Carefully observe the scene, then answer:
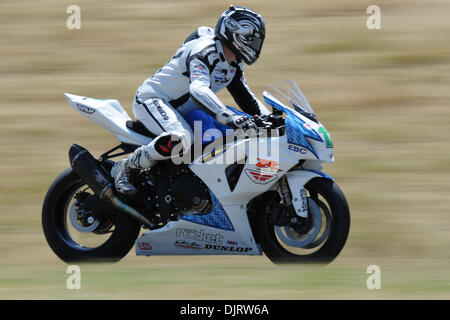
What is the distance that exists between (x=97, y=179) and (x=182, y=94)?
38.5 inches

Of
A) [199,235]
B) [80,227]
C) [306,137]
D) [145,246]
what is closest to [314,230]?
[306,137]

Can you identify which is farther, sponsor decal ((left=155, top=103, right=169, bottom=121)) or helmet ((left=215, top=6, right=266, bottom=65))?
sponsor decal ((left=155, top=103, right=169, bottom=121))

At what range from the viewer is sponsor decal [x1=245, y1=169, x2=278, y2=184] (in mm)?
6574

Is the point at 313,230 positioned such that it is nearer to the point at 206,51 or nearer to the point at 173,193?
the point at 173,193

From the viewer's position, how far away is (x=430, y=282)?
608 cm

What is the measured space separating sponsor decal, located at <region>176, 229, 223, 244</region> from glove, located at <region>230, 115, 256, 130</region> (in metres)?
0.90

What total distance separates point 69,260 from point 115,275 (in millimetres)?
867

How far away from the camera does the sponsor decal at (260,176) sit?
657cm

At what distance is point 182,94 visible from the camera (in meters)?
6.98

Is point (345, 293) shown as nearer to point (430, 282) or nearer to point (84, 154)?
point (430, 282)

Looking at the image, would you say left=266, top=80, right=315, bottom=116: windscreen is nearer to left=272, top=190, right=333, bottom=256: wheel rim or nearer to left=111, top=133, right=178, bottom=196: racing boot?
left=272, top=190, right=333, bottom=256: wheel rim

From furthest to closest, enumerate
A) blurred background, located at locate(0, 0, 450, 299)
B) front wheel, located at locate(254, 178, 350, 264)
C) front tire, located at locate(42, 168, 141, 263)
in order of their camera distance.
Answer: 1. front tire, located at locate(42, 168, 141, 263)
2. front wheel, located at locate(254, 178, 350, 264)
3. blurred background, located at locate(0, 0, 450, 299)

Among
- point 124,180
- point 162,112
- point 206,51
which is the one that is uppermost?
point 206,51

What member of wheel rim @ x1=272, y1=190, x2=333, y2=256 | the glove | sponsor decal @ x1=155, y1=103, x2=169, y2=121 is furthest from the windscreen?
sponsor decal @ x1=155, y1=103, x2=169, y2=121
